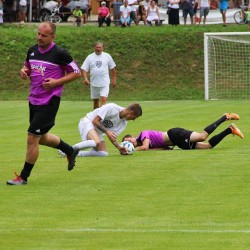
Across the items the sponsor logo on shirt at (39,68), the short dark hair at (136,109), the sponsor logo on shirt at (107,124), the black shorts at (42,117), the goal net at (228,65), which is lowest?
the goal net at (228,65)

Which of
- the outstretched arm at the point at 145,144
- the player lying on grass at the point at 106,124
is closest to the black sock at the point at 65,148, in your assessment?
the player lying on grass at the point at 106,124

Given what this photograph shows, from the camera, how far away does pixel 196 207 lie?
11.4 meters

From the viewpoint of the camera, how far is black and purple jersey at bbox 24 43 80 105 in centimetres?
1316

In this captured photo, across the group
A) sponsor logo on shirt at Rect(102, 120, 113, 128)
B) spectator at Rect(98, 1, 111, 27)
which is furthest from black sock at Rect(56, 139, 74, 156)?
spectator at Rect(98, 1, 111, 27)

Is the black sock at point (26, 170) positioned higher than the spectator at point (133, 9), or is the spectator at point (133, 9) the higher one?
the spectator at point (133, 9)

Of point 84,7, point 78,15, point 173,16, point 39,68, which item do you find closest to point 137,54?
point 173,16

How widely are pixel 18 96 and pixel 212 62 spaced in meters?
7.34

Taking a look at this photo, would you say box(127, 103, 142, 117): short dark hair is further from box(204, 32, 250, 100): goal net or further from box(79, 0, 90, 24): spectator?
box(79, 0, 90, 24): spectator

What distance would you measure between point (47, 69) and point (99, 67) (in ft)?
46.1

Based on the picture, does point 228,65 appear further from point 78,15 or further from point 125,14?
point 78,15

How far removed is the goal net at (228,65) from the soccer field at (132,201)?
→ 18691mm

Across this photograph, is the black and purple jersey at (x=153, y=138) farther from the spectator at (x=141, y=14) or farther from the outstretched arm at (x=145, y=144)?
the spectator at (x=141, y=14)

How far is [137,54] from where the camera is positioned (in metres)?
43.9

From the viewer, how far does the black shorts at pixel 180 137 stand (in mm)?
17391
